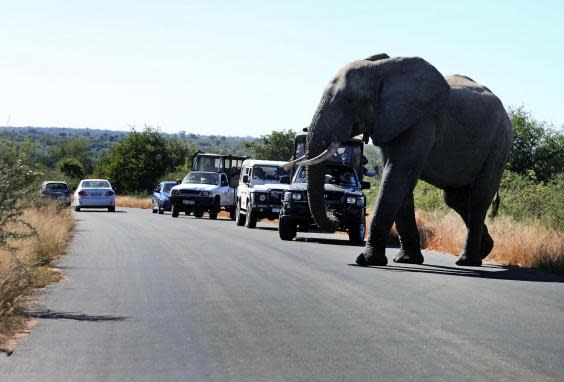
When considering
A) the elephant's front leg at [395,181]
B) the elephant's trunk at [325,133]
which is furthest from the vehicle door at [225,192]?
the elephant's front leg at [395,181]

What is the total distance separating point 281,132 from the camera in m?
88.8

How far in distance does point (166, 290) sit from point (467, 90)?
7597 millimetres

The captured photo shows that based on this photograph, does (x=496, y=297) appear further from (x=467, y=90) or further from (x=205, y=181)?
(x=205, y=181)

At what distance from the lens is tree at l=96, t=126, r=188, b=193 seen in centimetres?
8481

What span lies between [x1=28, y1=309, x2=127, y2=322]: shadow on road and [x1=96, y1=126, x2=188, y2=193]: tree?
244ft

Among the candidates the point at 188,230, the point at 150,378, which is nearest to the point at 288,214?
the point at 188,230

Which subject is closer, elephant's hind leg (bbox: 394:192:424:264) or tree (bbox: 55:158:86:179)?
elephant's hind leg (bbox: 394:192:424:264)

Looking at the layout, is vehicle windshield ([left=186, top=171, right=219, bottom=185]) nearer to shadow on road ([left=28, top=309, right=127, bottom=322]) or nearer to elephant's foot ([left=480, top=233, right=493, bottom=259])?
elephant's foot ([left=480, top=233, right=493, bottom=259])

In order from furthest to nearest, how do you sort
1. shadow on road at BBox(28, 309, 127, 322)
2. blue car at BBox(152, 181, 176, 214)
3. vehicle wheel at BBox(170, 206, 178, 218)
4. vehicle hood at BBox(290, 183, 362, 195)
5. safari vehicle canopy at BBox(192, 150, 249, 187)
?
blue car at BBox(152, 181, 176, 214) → safari vehicle canopy at BBox(192, 150, 249, 187) → vehicle wheel at BBox(170, 206, 178, 218) → vehicle hood at BBox(290, 183, 362, 195) → shadow on road at BBox(28, 309, 127, 322)

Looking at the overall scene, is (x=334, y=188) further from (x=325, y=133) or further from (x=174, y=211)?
(x=174, y=211)

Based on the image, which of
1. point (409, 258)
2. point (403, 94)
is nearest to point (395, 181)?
point (403, 94)

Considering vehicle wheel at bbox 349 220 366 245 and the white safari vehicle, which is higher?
the white safari vehicle

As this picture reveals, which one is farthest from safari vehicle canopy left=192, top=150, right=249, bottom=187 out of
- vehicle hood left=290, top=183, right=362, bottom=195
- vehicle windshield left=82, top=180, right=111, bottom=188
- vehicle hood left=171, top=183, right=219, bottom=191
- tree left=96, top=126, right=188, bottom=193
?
tree left=96, top=126, right=188, bottom=193

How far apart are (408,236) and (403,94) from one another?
248 cm
